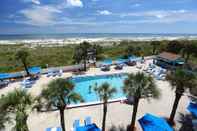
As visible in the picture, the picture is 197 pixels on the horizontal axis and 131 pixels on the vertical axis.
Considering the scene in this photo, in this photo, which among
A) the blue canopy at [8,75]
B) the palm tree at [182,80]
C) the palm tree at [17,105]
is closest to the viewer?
the palm tree at [17,105]

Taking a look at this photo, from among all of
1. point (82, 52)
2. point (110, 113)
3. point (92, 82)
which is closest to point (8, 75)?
point (82, 52)

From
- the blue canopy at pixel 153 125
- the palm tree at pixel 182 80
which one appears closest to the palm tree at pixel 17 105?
→ the blue canopy at pixel 153 125

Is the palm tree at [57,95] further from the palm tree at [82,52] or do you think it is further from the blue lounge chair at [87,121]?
the palm tree at [82,52]

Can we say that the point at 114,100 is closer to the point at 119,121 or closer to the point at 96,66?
the point at 119,121

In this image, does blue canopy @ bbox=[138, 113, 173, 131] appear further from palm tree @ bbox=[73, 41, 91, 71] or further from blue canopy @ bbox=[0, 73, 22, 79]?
blue canopy @ bbox=[0, 73, 22, 79]

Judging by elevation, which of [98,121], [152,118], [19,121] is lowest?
[98,121]

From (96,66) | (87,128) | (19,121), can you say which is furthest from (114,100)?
(96,66)

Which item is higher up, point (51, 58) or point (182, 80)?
point (182, 80)

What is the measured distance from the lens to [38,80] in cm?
2591

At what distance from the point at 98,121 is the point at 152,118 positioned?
15.8 feet

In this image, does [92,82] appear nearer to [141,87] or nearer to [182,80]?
[141,87]

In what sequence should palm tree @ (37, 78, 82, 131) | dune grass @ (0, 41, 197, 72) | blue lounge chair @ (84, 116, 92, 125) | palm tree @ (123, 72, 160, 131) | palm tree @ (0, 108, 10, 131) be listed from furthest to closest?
dune grass @ (0, 41, 197, 72) < blue lounge chair @ (84, 116, 92, 125) < palm tree @ (123, 72, 160, 131) < palm tree @ (37, 78, 82, 131) < palm tree @ (0, 108, 10, 131)

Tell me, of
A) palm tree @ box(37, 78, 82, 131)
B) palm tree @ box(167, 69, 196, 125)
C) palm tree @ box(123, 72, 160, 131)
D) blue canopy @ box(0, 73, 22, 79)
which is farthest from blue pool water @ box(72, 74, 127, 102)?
palm tree @ box(37, 78, 82, 131)

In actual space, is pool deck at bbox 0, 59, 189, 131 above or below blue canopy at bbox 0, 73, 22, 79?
below
